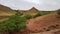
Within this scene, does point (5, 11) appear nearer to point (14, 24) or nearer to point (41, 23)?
point (41, 23)

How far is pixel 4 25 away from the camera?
55.3 m

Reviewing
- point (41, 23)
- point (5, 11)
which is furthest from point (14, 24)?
point (5, 11)

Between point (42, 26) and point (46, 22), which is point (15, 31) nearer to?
point (42, 26)

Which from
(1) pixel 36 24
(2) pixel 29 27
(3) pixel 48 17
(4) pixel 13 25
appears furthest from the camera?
(3) pixel 48 17

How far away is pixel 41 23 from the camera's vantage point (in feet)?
230

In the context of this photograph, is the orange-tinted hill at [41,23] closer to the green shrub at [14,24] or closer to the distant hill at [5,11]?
the green shrub at [14,24]

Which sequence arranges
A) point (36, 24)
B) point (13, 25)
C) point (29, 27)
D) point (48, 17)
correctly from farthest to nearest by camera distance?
point (48, 17)
point (36, 24)
point (29, 27)
point (13, 25)

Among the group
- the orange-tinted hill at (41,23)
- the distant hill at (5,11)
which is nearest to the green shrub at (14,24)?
the orange-tinted hill at (41,23)

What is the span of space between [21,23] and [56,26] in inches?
423

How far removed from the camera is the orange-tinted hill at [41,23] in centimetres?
6368

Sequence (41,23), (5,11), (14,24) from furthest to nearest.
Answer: (5,11) < (41,23) < (14,24)

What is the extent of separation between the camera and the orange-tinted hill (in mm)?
63681

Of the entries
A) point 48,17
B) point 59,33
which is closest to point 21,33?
point 59,33

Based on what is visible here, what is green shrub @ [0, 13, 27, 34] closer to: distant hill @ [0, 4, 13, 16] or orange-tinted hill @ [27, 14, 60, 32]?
orange-tinted hill @ [27, 14, 60, 32]
